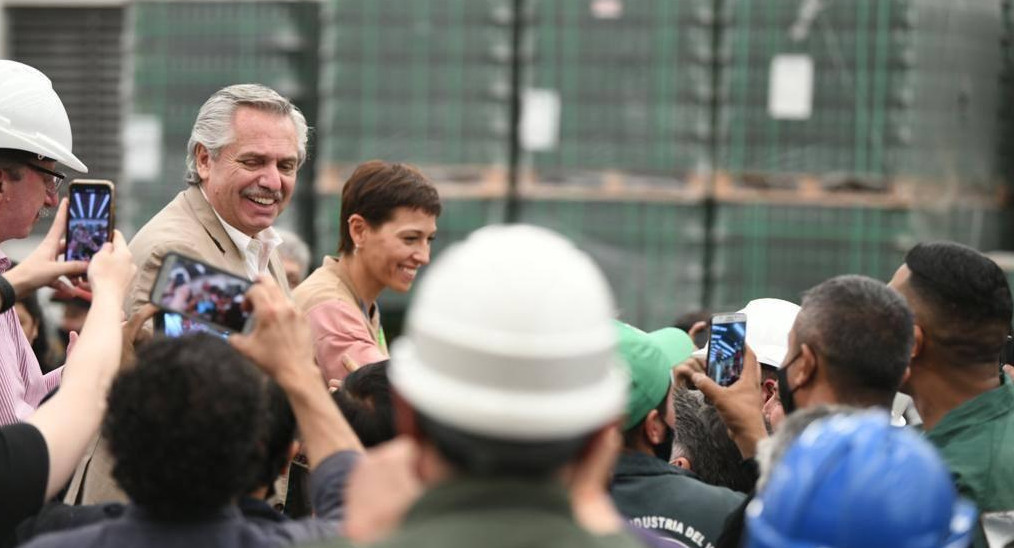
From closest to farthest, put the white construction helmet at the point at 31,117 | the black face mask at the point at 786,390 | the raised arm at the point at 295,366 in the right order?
1. the raised arm at the point at 295,366
2. the black face mask at the point at 786,390
3. the white construction helmet at the point at 31,117

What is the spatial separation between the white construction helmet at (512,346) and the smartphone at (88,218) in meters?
1.56

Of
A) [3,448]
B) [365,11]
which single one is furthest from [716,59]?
[3,448]

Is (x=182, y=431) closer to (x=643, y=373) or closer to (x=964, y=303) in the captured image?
(x=643, y=373)

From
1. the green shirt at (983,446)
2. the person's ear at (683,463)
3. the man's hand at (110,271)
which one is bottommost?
the person's ear at (683,463)

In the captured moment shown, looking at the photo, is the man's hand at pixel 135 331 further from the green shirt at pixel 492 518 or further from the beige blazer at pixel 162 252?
the green shirt at pixel 492 518

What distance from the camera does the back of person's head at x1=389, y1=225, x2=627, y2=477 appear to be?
1.53 m

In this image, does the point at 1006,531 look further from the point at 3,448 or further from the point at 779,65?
the point at 779,65

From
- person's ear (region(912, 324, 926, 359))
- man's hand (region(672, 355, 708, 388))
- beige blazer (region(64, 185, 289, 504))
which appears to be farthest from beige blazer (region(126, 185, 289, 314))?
person's ear (region(912, 324, 926, 359))

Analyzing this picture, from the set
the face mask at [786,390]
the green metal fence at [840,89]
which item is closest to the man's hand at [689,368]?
the face mask at [786,390]

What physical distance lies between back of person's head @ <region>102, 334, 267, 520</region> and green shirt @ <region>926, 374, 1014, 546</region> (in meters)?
1.65

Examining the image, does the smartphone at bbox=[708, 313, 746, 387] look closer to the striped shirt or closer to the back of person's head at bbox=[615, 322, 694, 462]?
the back of person's head at bbox=[615, 322, 694, 462]

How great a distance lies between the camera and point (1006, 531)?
2.94 meters

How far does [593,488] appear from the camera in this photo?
5.50ft

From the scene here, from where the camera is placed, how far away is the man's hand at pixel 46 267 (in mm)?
2908
